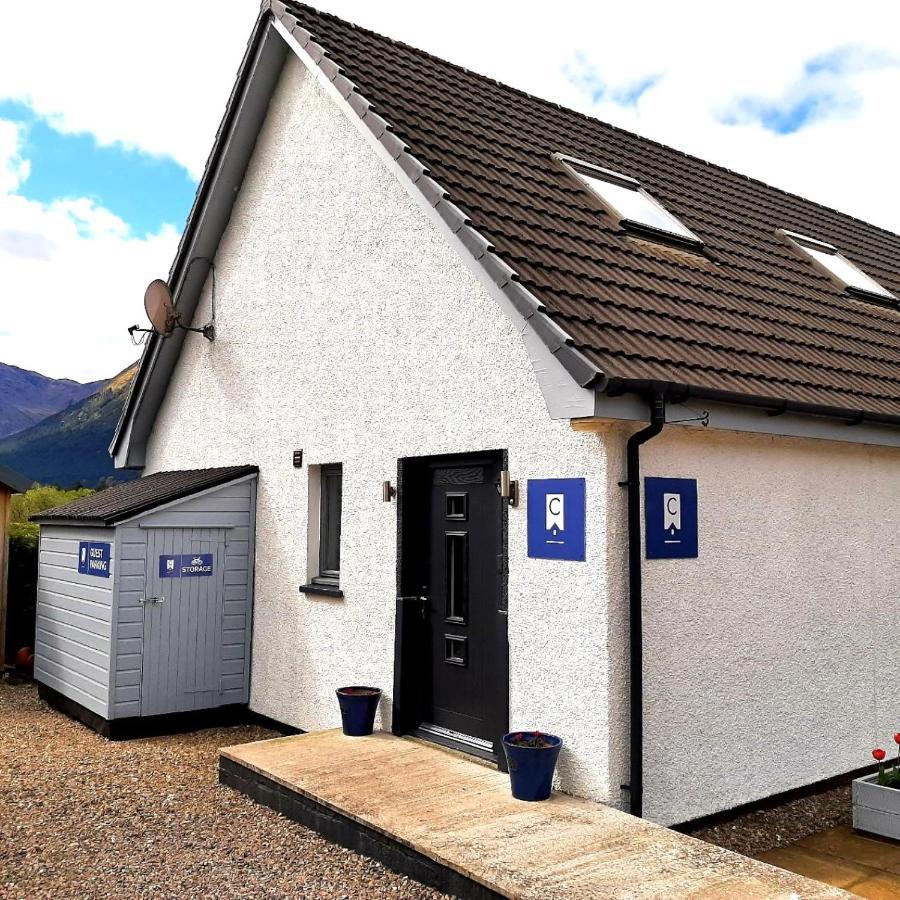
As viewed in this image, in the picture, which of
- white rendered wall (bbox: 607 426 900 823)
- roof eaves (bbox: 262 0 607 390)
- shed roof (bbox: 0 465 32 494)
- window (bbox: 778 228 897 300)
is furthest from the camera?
shed roof (bbox: 0 465 32 494)

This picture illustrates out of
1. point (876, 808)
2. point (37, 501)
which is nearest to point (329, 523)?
point (876, 808)

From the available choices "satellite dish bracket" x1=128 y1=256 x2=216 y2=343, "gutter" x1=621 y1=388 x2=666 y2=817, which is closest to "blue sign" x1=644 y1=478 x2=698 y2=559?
"gutter" x1=621 y1=388 x2=666 y2=817

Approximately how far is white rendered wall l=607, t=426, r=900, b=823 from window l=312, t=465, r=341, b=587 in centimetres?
358

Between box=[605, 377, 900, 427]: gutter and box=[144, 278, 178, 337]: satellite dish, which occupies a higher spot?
box=[144, 278, 178, 337]: satellite dish

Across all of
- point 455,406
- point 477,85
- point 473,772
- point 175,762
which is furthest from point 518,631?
point 477,85

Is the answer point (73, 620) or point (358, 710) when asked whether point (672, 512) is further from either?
point (73, 620)

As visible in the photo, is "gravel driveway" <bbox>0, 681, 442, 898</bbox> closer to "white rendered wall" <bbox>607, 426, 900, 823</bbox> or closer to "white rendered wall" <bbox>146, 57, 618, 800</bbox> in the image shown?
"white rendered wall" <bbox>146, 57, 618, 800</bbox>

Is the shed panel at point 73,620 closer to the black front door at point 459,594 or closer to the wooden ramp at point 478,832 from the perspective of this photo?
the wooden ramp at point 478,832

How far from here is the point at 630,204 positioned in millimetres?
8562

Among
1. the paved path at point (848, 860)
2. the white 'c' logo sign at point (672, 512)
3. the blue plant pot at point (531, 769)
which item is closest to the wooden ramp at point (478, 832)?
the blue plant pot at point (531, 769)

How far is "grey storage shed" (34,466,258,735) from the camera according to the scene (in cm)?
844

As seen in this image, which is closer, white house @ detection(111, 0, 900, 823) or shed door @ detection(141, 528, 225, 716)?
white house @ detection(111, 0, 900, 823)

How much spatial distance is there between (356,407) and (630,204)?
3.31 m

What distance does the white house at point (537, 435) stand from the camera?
5.72 metres
